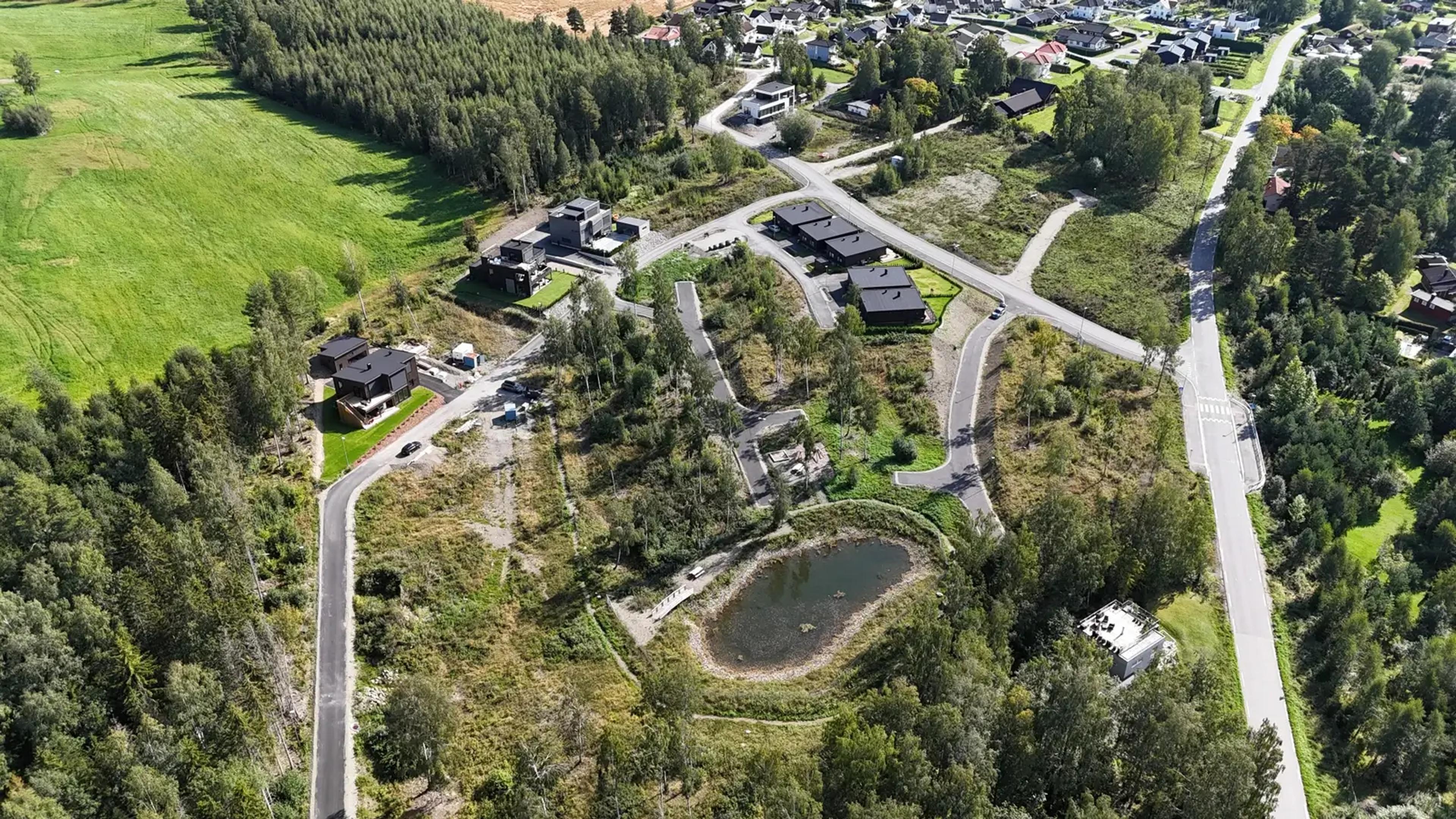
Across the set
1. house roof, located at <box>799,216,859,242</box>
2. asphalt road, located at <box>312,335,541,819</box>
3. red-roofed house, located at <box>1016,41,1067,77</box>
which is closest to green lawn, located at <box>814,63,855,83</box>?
red-roofed house, located at <box>1016,41,1067,77</box>

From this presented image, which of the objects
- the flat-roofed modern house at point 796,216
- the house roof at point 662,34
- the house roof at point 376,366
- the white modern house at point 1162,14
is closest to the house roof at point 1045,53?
the white modern house at point 1162,14

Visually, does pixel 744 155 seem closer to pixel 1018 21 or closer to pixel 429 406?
pixel 429 406

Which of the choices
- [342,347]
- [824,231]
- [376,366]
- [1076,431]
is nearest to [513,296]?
[342,347]

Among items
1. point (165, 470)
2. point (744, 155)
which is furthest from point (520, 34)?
point (165, 470)

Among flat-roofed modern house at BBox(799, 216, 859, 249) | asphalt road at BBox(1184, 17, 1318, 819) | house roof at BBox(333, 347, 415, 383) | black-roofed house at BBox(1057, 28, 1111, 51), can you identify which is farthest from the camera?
black-roofed house at BBox(1057, 28, 1111, 51)

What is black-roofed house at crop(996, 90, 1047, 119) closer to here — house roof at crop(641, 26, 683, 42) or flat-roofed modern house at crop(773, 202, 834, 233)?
flat-roofed modern house at crop(773, 202, 834, 233)
